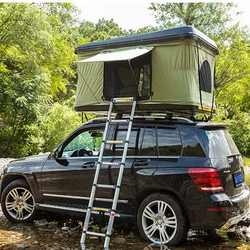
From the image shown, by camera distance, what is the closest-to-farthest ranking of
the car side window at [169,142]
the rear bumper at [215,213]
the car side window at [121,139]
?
the rear bumper at [215,213] → the car side window at [169,142] → the car side window at [121,139]

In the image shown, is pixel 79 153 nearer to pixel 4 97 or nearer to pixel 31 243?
pixel 31 243

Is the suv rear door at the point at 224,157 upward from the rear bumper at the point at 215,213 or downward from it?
upward

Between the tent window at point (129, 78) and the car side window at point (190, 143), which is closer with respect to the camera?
the car side window at point (190, 143)

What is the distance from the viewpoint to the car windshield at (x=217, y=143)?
16.3 ft

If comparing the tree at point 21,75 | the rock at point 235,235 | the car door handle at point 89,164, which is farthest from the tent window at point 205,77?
the tree at point 21,75

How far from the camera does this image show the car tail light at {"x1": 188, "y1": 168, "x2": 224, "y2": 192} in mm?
4719

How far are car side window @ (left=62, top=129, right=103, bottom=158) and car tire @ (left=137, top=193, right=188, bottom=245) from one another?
57.0 inches

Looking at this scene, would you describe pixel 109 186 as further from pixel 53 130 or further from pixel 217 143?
pixel 53 130

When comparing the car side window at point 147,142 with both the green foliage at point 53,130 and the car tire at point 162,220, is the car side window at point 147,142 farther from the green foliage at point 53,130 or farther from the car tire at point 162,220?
the green foliage at point 53,130

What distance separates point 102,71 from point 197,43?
1.72 metres

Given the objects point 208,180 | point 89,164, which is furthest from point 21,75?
point 208,180

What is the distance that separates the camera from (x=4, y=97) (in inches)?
600

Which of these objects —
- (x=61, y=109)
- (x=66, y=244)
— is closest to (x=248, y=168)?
(x=61, y=109)

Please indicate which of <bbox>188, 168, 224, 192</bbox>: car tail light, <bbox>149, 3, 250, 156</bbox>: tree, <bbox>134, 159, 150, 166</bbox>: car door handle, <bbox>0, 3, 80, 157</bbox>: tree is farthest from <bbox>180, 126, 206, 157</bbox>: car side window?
<bbox>149, 3, 250, 156</bbox>: tree
